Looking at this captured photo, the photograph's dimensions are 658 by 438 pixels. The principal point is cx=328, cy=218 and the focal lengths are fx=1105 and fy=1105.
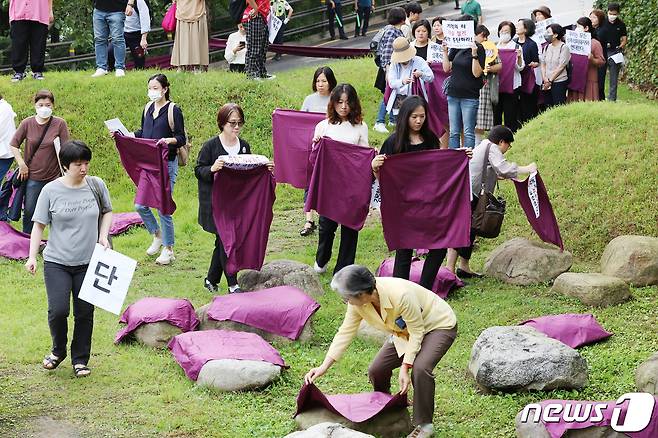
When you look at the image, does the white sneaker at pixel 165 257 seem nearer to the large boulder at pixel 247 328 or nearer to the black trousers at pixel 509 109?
the large boulder at pixel 247 328

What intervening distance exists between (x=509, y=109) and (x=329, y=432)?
10481 millimetres

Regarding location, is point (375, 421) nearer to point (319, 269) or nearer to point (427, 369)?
point (427, 369)

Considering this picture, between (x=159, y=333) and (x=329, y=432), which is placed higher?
(x=329, y=432)

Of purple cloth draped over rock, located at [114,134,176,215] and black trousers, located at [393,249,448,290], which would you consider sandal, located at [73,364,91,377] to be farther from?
purple cloth draped over rock, located at [114,134,176,215]

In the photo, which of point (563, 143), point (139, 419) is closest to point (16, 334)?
point (139, 419)

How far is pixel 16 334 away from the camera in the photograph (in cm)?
1014

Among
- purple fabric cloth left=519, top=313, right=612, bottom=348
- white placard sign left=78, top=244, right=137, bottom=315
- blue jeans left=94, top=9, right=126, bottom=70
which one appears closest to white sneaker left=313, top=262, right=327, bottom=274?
purple fabric cloth left=519, top=313, right=612, bottom=348

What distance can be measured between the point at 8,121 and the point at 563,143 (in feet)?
22.7

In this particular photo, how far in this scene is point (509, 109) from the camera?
54.6 ft

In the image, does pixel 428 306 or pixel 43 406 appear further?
pixel 43 406

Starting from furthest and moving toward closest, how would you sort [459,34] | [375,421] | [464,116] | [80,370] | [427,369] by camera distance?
1. [464,116]
2. [459,34]
3. [80,370]
4. [375,421]
5. [427,369]

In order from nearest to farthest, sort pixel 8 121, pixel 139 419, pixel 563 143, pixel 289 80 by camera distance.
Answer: pixel 139 419 → pixel 8 121 → pixel 563 143 → pixel 289 80

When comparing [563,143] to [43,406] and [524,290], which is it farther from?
[43,406]

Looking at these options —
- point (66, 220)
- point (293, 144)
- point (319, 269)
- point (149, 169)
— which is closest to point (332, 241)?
point (319, 269)
